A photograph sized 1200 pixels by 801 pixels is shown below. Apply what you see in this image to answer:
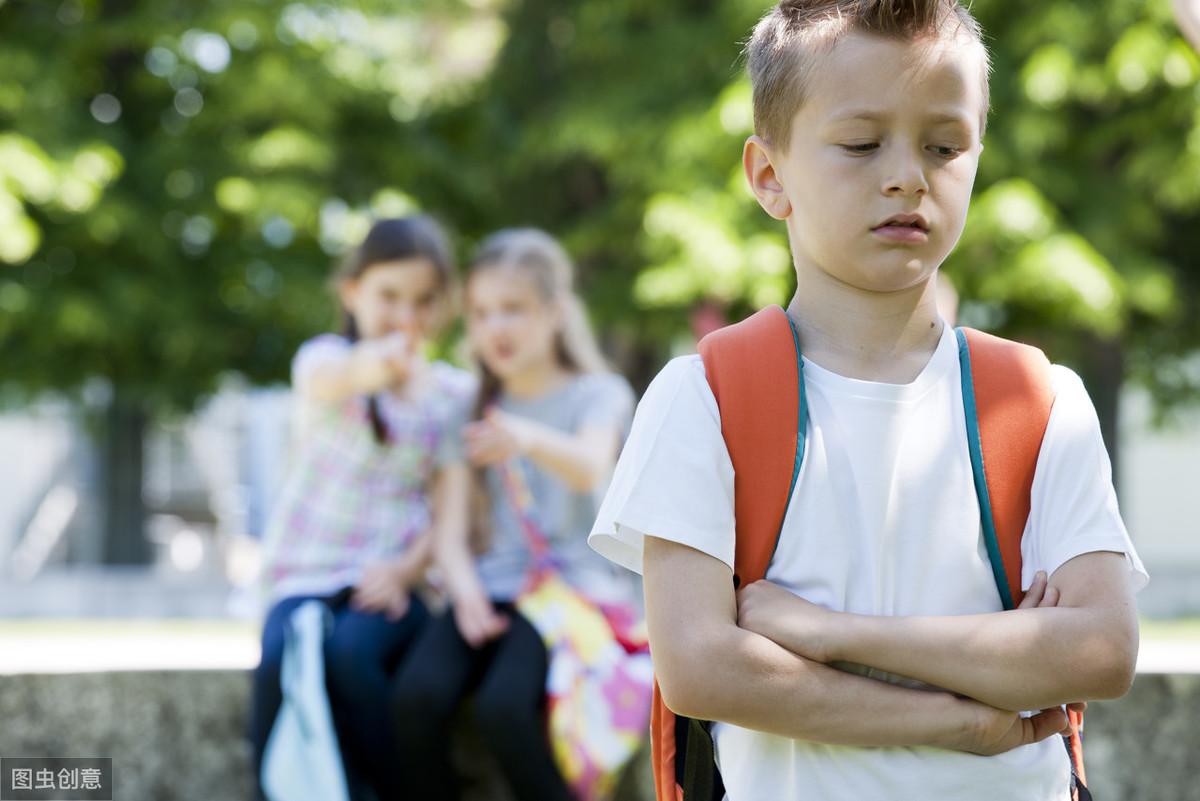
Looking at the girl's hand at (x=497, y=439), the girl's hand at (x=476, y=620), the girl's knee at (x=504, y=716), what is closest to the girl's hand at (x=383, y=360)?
the girl's hand at (x=497, y=439)

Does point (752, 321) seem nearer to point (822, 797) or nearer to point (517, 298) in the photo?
point (822, 797)

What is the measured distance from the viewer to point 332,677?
141 inches

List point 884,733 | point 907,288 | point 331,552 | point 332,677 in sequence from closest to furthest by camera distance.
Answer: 1. point 884,733
2. point 907,288
3. point 332,677
4. point 331,552

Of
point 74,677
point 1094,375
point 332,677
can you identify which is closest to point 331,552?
point 332,677

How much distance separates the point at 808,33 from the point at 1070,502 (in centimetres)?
64

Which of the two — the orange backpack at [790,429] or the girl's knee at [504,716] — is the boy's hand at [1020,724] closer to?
the orange backpack at [790,429]

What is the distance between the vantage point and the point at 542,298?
4.01 meters

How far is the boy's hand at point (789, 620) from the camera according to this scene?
1613 mm

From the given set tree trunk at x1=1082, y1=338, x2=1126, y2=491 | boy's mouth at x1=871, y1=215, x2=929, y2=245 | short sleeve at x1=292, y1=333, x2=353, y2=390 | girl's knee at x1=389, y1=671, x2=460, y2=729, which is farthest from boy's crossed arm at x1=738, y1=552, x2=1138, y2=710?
tree trunk at x1=1082, y1=338, x2=1126, y2=491

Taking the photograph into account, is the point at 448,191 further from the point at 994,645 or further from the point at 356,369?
the point at 994,645

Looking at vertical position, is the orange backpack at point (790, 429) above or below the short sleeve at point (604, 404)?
below

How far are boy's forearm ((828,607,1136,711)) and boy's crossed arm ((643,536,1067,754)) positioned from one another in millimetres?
27

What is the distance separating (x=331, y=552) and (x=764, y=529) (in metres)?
2.38

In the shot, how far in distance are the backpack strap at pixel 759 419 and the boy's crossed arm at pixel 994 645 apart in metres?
0.09
